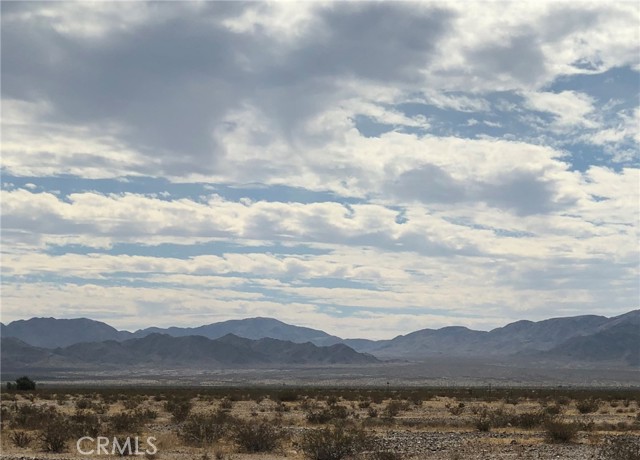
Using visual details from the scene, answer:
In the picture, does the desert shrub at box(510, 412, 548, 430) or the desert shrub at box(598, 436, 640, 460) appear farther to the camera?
the desert shrub at box(510, 412, 548, 430)

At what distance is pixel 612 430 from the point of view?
31094mm

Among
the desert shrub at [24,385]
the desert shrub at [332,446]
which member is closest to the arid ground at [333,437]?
the desert shrub at [332,446]

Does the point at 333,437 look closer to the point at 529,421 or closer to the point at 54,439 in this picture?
the point at 54,439

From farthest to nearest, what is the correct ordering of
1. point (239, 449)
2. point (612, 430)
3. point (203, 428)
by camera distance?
1. point (612, 430)
2. point (203, 428)
3. point (239, 449)

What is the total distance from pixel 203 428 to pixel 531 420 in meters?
15.0

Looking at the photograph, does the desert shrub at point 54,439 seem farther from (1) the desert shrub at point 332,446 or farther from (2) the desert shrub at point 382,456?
(2) the desert shrub at point 382,456

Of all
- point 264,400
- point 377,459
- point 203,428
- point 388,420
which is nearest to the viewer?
point 377,459

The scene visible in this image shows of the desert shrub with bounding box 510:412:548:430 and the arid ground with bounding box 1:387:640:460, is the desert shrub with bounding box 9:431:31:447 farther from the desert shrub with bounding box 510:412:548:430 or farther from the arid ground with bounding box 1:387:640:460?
the desert shrub with bounding box 510:412:548:430

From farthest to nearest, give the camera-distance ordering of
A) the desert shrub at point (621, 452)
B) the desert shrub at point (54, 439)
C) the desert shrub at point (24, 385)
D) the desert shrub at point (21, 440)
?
the desert shrub at point (24, 385)
the desert shrub at point (21, 440)
the desert shrub at point (54, 439)
the desert shrub at point (621, 452)

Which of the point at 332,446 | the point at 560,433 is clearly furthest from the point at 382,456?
the point at 560,433

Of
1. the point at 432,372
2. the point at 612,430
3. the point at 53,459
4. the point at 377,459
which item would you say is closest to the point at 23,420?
the point at 53,459

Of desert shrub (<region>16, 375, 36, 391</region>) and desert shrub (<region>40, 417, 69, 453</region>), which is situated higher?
desert shrub (<region>40, 417, 69, 453</region>)

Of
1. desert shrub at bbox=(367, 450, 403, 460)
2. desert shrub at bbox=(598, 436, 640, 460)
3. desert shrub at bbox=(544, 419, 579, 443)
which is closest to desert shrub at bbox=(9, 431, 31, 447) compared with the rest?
desert shrub at bbox=(367, 450, 403, 460)

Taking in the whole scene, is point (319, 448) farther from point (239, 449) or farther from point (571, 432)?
point (571, 432)
